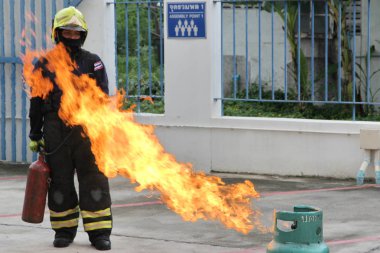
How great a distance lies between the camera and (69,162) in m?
8.24

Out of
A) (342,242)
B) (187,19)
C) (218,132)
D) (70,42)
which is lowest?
(342,242)

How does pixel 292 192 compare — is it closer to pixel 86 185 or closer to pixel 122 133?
pixel 122 133

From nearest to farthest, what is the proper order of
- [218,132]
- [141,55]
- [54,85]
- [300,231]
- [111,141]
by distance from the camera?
[300,231] → [54,85] → [111,141] → [218,132] → [141,55]

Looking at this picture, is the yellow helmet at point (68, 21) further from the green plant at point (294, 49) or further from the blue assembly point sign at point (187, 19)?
the green plant at point (294, 49)

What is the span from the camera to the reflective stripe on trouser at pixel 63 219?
27.1 ft

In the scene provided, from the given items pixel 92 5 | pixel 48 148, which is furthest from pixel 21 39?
pixel 48 148

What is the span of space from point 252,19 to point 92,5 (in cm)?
328

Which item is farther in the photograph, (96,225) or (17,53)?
(17,53)

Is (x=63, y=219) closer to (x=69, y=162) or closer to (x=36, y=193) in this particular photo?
(x=36, y=193)

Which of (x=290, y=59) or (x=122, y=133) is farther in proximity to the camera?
(x=290, y=59)

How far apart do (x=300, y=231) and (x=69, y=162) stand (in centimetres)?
223

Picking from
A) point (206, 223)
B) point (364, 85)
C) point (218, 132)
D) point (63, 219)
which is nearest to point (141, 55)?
point (364, 85)

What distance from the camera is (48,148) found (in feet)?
27.0

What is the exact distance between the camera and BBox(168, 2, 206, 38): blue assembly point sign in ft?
40.9
